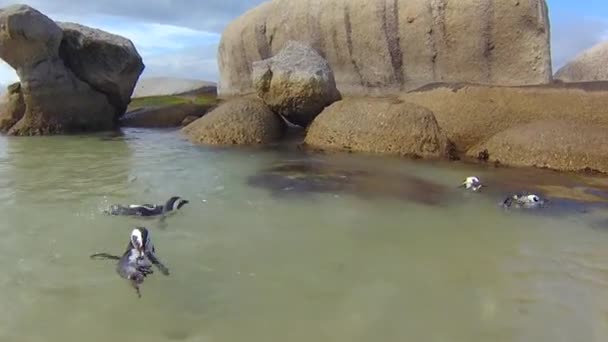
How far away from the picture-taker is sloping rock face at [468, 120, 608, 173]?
8.65 meters

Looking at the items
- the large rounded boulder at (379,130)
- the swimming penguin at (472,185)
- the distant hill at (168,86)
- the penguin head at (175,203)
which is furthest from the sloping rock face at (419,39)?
the distant hill at (168,86)

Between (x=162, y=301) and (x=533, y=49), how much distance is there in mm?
11309

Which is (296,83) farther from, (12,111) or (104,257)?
(104,257)

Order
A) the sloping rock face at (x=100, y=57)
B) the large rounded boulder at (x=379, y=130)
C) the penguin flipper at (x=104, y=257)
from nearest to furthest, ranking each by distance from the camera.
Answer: the penguin flipper at (x=104, y=257) < the large rounded boulder at (x=379, y=130) < the sloping rock face at (x=100, y=57)

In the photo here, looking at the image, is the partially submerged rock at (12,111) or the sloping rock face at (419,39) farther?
the partially submerged rock at (12,111)

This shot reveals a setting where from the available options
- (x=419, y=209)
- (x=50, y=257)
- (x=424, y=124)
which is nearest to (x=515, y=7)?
(x=424, y=124)

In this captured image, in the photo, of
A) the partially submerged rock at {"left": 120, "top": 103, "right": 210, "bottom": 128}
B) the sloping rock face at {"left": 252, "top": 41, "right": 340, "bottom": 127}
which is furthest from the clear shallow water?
the partially submerged rock at {"left": 120, "top": 103, "right": 210, "bottom": 128}

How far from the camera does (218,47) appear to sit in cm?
2030

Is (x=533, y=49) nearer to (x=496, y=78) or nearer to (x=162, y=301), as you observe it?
(x=496, y=78)

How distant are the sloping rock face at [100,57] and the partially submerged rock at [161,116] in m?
1.07

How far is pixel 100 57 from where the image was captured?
1473cm

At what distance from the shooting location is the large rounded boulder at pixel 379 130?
33.0 feet

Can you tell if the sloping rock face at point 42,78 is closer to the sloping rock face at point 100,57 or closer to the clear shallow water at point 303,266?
the sloping rock face at point 100,57

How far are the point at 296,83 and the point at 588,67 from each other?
38.2 feet
